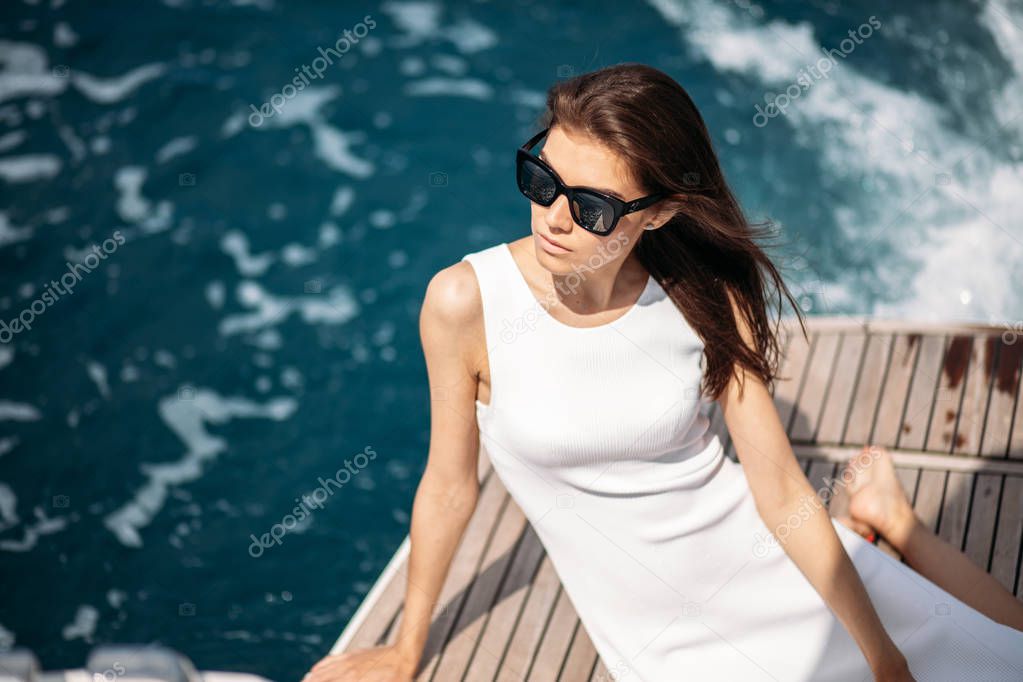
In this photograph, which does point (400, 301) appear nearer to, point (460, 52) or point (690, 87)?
point (460, 52)

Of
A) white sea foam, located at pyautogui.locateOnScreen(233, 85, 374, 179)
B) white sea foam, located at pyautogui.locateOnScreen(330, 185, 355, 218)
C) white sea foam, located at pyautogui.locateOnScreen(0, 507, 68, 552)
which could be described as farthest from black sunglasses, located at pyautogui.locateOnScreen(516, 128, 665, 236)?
white sea foam, located at pyautogui.locateOnScreen(233, 85, 374, 179)

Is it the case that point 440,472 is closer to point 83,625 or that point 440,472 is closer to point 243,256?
point 83,625

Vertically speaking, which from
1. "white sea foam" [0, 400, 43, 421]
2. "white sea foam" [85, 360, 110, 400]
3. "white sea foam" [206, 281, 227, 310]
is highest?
"white sea foam" [206, 281, 227, 310]

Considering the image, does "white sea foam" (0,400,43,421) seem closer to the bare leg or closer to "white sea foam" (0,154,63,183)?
"white sea foam" (0,154,63,183)

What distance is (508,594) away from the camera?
297cm

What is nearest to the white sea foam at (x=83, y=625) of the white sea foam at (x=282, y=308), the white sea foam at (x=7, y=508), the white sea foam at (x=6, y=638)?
the white sea foam at (x=6, y=638)

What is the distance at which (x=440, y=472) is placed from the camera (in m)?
2.29

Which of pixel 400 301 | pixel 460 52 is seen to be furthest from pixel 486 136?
pixel 400 301

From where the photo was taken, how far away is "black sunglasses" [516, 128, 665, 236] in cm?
191

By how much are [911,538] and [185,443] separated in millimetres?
3245

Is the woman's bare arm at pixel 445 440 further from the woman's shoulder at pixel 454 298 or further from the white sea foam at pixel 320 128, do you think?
the white sea foam at pixel 320 128

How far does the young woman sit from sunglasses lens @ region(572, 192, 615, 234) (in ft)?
0.04

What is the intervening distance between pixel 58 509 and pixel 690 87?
421cm

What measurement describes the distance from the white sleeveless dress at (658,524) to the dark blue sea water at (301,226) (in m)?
2.01
